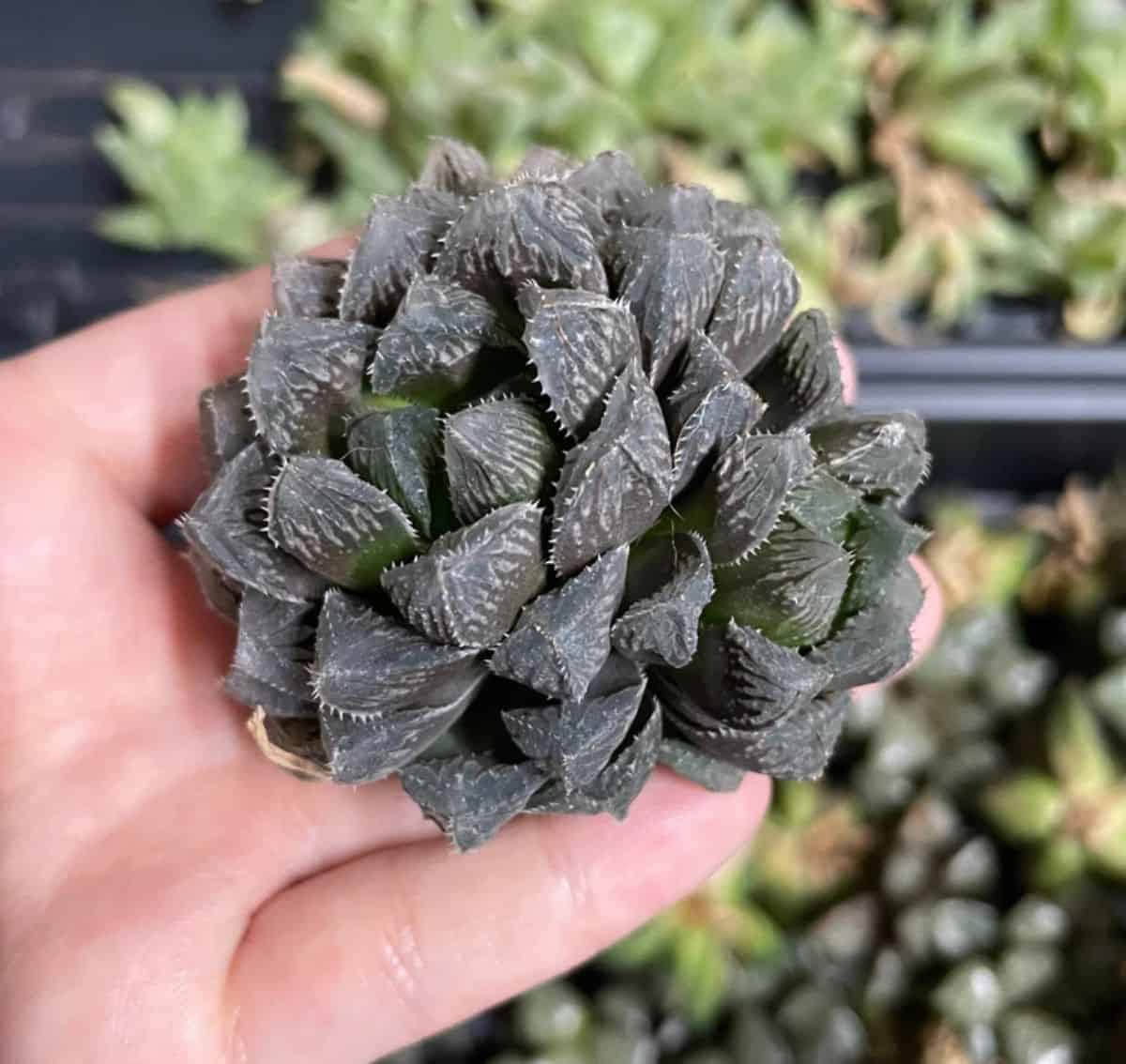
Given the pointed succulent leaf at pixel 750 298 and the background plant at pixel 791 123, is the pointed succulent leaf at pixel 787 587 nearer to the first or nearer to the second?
the pointed succulent leaf at pixel 750 298

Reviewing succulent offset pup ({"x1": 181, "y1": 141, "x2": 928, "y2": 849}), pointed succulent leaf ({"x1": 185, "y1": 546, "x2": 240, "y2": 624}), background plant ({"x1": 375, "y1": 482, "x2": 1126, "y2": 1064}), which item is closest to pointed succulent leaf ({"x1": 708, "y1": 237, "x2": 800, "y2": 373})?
succulent offset pup ({"x1": 181, "y1": 141, "x2": 928, "y2": 849})

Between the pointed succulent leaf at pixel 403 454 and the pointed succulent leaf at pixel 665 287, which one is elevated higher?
the pointed succulent leaf at pixel 665 287

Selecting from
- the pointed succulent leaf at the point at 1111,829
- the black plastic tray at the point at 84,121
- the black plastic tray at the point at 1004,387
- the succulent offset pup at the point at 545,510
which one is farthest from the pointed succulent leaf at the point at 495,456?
the black plastic tray at the point at 84,121

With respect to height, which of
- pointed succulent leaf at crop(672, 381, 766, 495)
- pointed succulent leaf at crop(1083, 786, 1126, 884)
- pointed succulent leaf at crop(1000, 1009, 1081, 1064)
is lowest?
pointed succulent leaf at crop(1000, 1009, 1081, 1064)

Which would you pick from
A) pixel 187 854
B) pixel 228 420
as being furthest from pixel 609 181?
pixel 187 854

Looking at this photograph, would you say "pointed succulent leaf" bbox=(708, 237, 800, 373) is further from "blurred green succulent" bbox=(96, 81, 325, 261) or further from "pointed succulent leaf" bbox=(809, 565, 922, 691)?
"blurred green succulent" bbox=(96, 81, 325, 261)

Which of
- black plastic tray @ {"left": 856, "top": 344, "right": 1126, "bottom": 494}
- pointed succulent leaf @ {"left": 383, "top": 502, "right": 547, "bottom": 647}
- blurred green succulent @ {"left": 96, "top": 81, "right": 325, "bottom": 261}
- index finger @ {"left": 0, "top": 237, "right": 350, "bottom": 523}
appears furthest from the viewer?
blurred green succulent @ {"left": 96, "top": 81, "right": 325, "bottom": 261}

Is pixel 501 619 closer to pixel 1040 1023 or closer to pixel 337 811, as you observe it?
pixel 337 811

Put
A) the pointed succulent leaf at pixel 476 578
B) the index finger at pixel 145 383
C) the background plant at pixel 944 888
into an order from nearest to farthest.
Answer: the pointed succulent leaf at pixel 476 578 → the index finger at pixel 145 383 → the background plant at pixel 944 888
